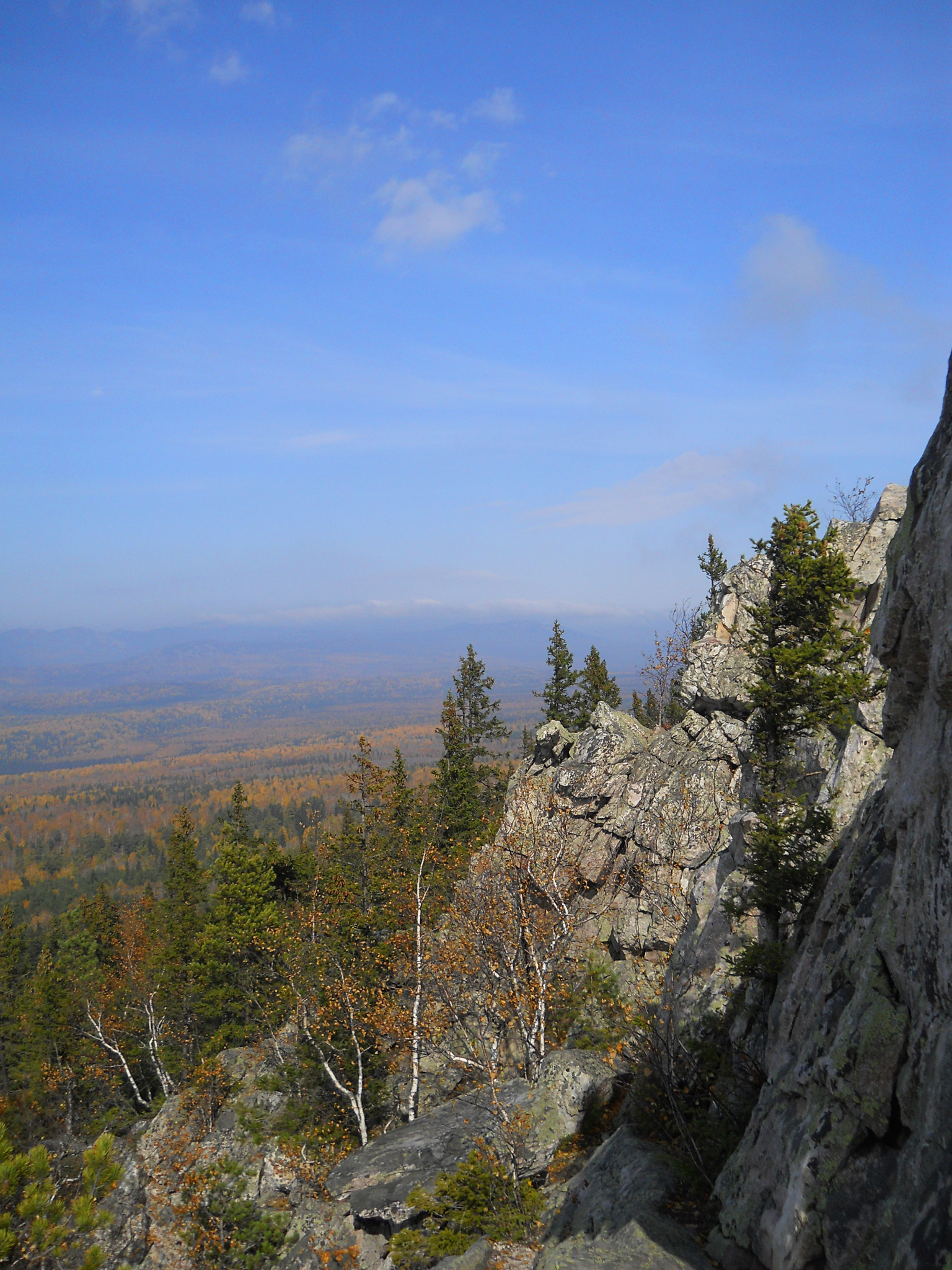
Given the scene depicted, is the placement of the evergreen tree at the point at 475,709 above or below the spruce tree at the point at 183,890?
above

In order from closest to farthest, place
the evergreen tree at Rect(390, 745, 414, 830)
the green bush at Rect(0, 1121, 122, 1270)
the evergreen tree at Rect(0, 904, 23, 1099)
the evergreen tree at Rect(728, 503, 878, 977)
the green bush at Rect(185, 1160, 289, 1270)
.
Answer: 1. the green bush at Rect(0, 1121, 122, 1270)
2. the evergreen tree at Rect(728, 503, 878, 977)
3. the green bush at Rect(185, 1160, 289, 1270)
4. the evergreen tree at Rect(390, 745, 414, 830)
5. the evergreen tree at Rect(0, 904, 23, 1099)

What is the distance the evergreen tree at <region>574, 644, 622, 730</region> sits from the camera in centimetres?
4806

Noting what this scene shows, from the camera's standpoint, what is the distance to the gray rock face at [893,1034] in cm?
628

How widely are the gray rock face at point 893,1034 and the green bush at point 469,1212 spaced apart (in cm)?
624

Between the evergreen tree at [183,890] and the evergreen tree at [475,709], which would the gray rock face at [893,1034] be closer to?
the evergreen tree at [475,709]

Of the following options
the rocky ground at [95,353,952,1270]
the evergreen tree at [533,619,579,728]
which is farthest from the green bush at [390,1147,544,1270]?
the evergreen tree at [533,619,579,728]

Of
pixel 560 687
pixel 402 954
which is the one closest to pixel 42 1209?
pixel 402 954

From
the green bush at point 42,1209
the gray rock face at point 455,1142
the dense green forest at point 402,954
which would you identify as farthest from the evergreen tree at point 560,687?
the green bush at point 42,1209

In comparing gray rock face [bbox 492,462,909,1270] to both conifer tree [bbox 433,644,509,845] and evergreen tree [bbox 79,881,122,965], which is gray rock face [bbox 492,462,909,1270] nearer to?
conifer tree [bbox 433,644,509,845]

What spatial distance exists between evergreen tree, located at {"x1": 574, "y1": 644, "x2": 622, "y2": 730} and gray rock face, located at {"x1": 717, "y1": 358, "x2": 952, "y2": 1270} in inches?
1485

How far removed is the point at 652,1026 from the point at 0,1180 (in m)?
12.6

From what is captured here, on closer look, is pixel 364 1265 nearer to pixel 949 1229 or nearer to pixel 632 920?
pixel 632 920

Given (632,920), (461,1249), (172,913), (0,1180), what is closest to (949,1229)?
(461,1249)

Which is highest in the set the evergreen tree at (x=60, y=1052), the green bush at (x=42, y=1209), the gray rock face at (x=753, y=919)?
the gray rock face at (x=753, y=919)
